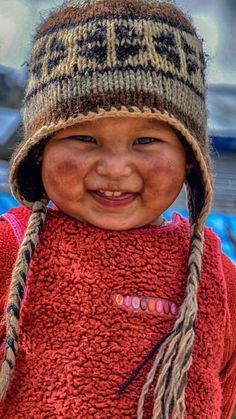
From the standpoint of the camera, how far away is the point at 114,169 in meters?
1.22

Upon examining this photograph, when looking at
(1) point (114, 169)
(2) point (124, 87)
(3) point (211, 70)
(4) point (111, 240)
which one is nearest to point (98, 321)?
(4) point (111, 240)

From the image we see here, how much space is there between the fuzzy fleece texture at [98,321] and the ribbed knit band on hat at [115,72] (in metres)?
0.15

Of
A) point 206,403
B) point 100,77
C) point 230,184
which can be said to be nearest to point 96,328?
point 206,403

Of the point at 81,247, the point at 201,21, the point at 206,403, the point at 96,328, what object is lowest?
the point at 206,403

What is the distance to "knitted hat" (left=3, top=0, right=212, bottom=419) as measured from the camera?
3.97 ft

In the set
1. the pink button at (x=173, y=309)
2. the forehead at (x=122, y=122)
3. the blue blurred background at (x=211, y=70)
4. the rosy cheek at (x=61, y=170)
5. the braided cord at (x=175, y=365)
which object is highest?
the blue blurred background at (x=211, y=70)

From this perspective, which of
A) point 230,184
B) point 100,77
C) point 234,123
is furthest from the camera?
point 234,123

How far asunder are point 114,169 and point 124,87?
0.14 metres

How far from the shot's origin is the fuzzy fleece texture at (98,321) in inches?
47.4

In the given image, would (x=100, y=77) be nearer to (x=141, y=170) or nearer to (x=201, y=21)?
(x=141, y=170)

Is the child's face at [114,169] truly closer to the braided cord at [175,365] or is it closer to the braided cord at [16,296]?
the braided cord at [16,296]

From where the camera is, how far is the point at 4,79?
144 inches

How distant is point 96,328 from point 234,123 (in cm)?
262

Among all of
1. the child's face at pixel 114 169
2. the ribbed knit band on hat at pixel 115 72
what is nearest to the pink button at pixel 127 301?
the child's face at pixel 114 169
